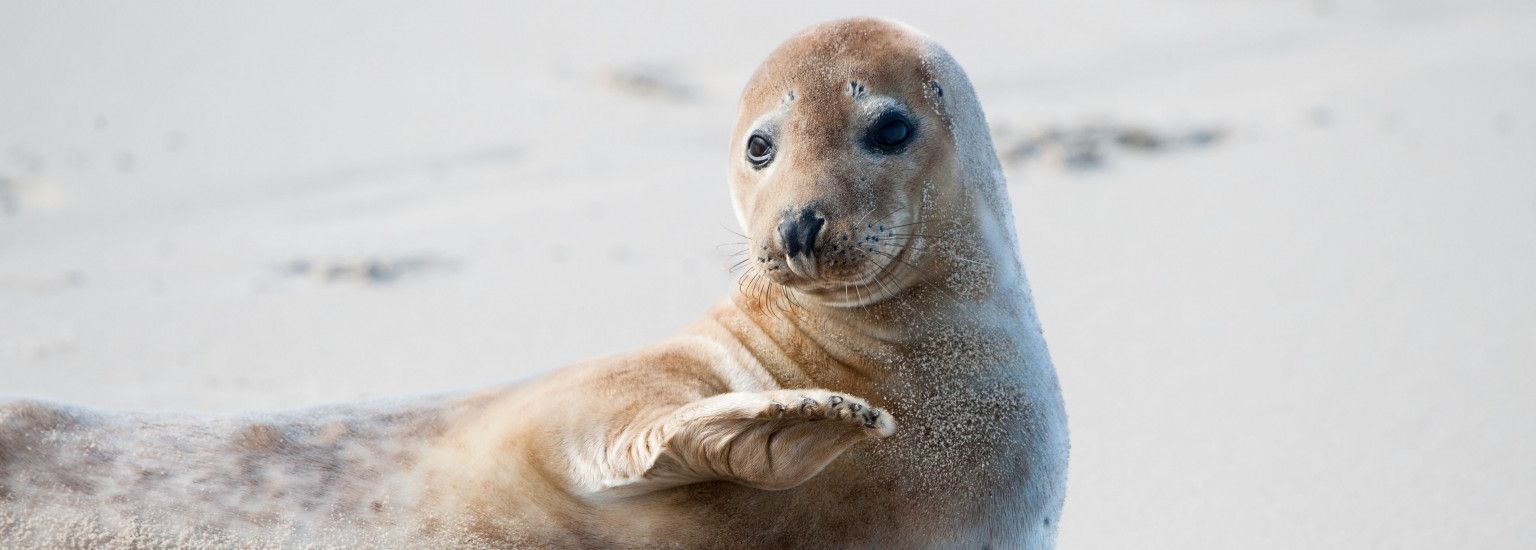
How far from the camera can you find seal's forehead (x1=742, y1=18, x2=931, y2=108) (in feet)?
8.82

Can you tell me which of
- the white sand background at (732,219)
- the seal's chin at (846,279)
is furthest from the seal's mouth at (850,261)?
the white sand background at (732,219)

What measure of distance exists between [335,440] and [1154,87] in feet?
20.1

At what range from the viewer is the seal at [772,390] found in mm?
2496

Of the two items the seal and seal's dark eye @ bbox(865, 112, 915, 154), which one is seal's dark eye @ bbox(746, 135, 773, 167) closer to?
the seal

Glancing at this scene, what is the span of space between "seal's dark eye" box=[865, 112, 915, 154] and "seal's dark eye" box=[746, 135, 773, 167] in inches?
7.2

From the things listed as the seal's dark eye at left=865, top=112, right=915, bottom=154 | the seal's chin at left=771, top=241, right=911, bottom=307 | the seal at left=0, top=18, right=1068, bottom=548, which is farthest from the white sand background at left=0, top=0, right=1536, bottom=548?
the seal's dark eye at left=865, top=112, right=915, bottom=154

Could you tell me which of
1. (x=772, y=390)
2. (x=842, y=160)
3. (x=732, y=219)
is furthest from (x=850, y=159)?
(x=732, y=219)

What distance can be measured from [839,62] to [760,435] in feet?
2.58

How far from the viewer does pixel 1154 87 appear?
26.6ft

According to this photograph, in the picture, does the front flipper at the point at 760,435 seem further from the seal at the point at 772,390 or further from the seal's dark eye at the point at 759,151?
the seal's dark eye at the point at 759,151

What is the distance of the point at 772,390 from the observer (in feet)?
7.86

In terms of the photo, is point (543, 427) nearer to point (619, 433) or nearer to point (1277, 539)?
point (619, 433)

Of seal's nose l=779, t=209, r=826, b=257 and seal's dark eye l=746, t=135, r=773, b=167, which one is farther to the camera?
seal's dark eye l=746, t=135, r=773, b=167

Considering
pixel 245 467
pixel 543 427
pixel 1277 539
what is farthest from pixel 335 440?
pixel 1277 539
